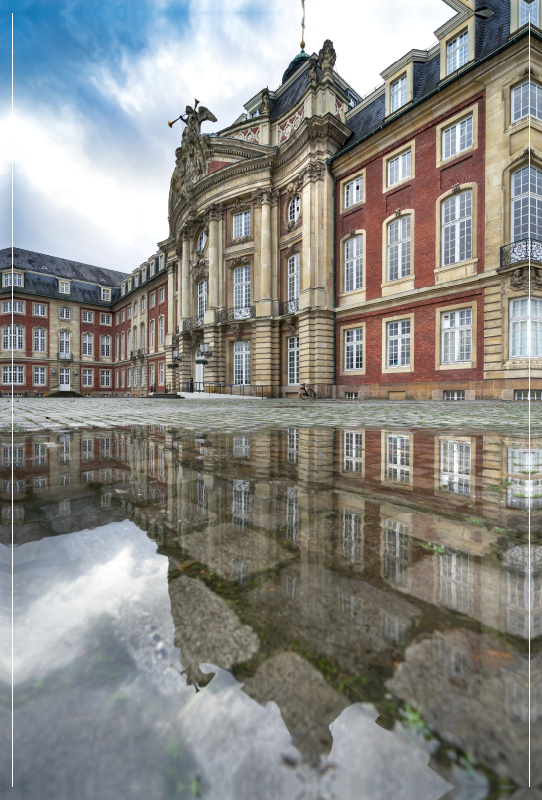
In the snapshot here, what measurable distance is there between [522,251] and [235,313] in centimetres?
1655

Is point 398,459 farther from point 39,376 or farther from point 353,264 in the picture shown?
point 39,376

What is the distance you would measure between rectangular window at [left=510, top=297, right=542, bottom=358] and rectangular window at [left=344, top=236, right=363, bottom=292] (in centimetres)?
791

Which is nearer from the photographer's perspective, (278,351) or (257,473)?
(257,473)

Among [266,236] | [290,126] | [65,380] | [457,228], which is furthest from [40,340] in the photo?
[457,228]

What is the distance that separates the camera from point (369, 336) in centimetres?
1997

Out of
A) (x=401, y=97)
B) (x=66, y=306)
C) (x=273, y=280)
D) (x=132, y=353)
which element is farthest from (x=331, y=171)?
(x=66, y=306)

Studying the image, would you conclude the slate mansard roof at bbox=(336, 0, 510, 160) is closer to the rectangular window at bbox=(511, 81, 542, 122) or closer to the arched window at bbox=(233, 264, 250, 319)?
the rectangular window at bbox=(511, 81, 542, 122)

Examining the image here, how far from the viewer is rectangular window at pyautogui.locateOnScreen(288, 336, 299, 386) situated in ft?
78.3

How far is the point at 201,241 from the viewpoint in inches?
1168

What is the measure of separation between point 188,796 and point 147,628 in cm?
36

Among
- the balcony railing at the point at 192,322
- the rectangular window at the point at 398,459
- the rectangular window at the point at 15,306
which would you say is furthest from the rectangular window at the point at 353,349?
the rectangular window at the point at 15,306

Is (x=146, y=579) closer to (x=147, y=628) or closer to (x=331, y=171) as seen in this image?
(x=147, y=628)

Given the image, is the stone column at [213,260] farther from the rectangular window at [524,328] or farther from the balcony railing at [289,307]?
the rectangular window at [524,328]

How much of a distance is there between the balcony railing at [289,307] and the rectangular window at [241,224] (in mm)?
6190
